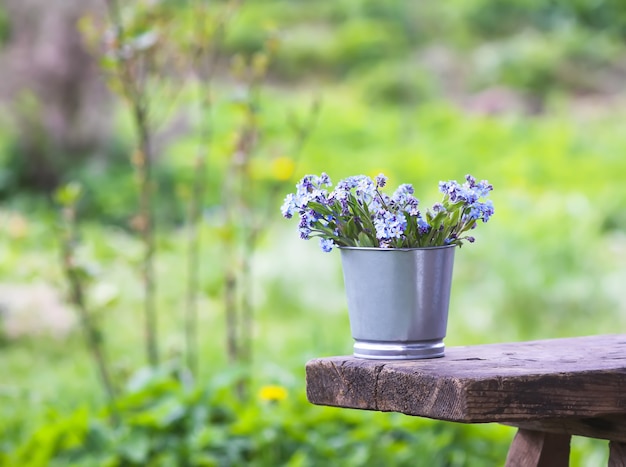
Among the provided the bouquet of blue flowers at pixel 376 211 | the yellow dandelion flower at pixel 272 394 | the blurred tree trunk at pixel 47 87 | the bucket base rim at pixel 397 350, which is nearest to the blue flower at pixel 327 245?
the bouquet of blue flowers at pixel 376 211

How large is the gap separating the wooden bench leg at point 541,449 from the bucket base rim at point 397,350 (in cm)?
22

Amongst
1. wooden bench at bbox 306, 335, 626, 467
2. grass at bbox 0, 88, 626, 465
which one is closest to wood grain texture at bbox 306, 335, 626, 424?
wooden bench at bbox 306, 335, 626, 467

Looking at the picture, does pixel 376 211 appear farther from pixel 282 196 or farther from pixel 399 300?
pixel 282 196

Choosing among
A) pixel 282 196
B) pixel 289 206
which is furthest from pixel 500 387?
pixel 282 196

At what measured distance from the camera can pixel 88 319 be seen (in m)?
2.43

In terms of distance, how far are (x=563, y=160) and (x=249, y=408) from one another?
4.88 m

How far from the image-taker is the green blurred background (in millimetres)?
2285

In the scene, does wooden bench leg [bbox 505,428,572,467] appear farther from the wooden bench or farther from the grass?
the grass

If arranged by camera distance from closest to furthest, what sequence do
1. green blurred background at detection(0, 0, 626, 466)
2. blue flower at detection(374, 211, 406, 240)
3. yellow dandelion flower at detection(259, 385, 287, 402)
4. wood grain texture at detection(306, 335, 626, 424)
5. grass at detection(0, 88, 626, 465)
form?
wood grain texture at detection(306, 335, 626, 424)
blue flower at detection(374, 211, 406, 240)
yellow dandelion flower at detection(259, 385, 287, 402)
green blurred background at detection(0, 0, 626, 466)
grass at detection(0, 88, 626, 465)

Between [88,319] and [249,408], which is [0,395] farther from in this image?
[249,408]

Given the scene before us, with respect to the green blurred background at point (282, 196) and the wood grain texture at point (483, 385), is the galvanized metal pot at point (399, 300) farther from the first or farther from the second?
the green blurred background at point (282, 196)

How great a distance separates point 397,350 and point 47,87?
17.3 ft

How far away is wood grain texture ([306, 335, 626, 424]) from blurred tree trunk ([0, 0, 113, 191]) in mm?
5055

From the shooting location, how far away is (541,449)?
3.94 feet
